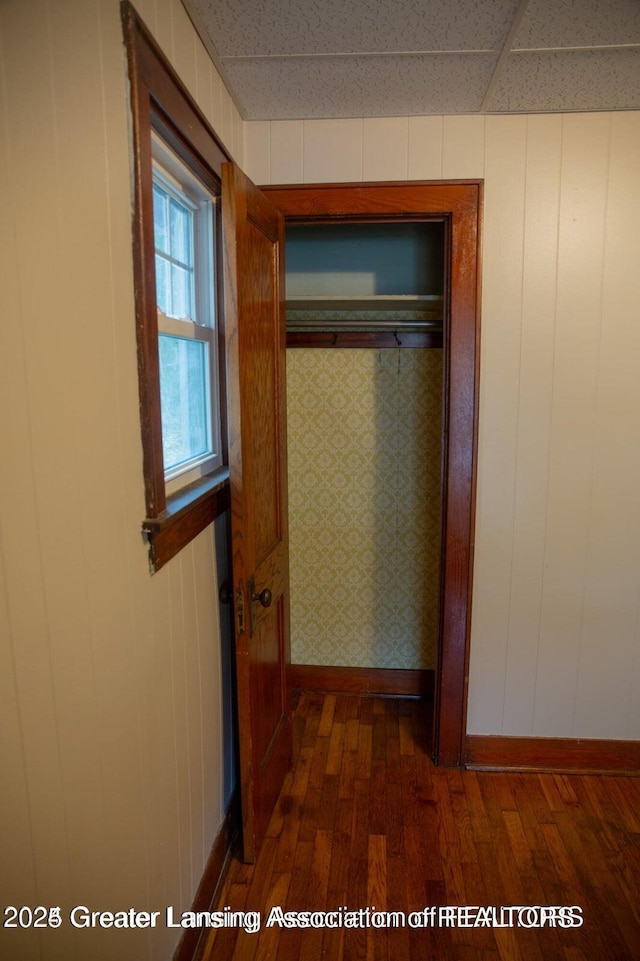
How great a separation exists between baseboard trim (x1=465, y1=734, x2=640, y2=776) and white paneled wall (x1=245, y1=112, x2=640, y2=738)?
38 mm

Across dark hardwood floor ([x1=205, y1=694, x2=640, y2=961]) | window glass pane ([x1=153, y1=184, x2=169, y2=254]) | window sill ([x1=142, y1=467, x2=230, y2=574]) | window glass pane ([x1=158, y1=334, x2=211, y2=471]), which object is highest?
window glass pane ([x1=153, y1=184, x2=169, y2=254])

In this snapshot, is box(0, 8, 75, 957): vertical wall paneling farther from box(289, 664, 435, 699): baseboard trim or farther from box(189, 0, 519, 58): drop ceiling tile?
box(289, 664, 435, 699): baseboard trim

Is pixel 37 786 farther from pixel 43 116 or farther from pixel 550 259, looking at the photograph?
pixel 550 259

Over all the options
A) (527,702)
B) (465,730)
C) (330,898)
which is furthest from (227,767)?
(527,702)

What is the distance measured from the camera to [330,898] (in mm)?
1821

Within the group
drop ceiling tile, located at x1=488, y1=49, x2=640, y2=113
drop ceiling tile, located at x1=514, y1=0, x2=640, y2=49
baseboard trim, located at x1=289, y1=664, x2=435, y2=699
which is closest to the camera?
drop ceiling tile, located at x1=514, y1=0, x2=640, y2=49

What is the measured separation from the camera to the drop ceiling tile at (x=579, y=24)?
1.48m

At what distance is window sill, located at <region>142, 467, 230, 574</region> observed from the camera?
131 centimetres

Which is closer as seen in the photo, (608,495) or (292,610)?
(608,495)

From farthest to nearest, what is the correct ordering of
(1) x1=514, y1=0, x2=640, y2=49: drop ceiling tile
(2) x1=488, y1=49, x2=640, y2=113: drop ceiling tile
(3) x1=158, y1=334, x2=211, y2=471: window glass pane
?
1. (2) x1=488, y1=49, x2=640, y2=113: drop ceiling tile
2. (3) x1=158, y1=334, x2=211, y2=471: window glass pane
3. (1) x1=514, y1=0, x2=640, y2=49: drop ceiling tile

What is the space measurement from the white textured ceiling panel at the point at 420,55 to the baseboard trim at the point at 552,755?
7.77 ft

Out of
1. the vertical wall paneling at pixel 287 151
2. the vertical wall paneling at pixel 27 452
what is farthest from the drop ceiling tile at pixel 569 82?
the vertical wall paneling at pixel 27 452

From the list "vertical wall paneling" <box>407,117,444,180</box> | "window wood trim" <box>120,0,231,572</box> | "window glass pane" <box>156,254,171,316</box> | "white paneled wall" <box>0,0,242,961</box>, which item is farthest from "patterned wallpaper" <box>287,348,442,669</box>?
"white paneled wall" <box>0,0,242,961</box>

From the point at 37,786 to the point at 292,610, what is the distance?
7.29 ft
